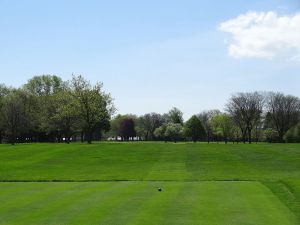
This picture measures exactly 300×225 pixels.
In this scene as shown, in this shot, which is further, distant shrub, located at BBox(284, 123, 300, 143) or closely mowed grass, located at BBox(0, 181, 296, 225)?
distant shrub, located at BBox(284, 123, 300, 143)

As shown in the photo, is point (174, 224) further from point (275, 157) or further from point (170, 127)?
point (170, 127)

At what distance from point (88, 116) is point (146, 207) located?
2283 inches

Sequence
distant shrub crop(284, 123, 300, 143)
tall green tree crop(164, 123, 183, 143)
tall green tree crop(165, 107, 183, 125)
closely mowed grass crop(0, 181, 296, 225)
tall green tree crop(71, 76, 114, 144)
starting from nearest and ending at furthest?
1. closely mowed grass crop(0, 181, 296, 225)
2. tall green tree crop(71, 76, 114, 144)
3. distant shrub crop(284, 123, 300, 143)
4. tall green tree crop(164, 123, 183, 143)
5. tall green tree crop(165, 107, 183, 125)

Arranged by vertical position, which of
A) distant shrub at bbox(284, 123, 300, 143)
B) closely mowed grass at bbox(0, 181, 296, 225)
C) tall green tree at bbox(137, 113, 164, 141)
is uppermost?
tall green tree at bbox(137, 113, 164, 141)

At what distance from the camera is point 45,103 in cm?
10044

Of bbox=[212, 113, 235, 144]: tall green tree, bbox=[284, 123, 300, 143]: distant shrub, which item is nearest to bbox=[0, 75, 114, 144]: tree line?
bbox=[212, 113, 235, 144]: tall green tree

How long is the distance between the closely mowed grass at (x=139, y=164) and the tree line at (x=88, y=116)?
72.9ft

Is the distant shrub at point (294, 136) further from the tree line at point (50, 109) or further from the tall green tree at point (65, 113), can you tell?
the tall green tree at point (65, 113)

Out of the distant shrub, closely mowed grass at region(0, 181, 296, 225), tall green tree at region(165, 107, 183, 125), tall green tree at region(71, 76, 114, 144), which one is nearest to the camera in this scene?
closely mowed grass at region(0, 181, 296, 225)

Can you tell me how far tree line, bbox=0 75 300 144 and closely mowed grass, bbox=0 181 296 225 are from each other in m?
53.3

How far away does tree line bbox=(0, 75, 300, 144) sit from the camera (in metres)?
75.9

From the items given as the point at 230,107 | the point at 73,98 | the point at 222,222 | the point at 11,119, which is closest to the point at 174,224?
the point at 222,222

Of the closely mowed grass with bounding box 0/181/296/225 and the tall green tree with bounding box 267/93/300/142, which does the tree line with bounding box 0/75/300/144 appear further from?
the closely mowed grass with bounding box 0/181/296/225

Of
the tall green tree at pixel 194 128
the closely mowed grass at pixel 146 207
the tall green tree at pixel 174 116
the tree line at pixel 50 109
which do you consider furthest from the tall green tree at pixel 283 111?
the closely mowed grass at pixel 146 207
